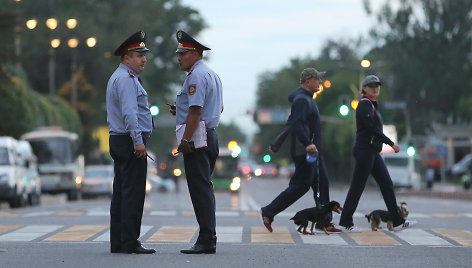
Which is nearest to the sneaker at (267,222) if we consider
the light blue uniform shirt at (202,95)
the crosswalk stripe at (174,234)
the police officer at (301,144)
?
the police officer at (301,144)

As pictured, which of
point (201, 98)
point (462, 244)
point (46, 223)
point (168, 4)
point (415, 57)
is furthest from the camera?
point (168, 4)

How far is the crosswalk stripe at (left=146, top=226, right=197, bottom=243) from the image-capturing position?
12.4m

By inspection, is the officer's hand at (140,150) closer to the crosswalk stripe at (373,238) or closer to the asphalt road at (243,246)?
the asphalt road at (243,246)

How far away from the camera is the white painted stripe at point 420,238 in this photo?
1176 cm

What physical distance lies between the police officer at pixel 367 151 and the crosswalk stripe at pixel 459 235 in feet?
1.96

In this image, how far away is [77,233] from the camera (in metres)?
13.3

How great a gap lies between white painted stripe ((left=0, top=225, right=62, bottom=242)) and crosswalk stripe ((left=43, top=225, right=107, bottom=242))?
199 mm

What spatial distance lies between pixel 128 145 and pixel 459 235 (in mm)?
4348

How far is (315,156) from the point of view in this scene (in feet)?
43.4

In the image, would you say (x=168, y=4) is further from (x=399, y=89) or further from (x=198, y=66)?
(x=198, y=66)

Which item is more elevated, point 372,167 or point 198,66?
point 198,66

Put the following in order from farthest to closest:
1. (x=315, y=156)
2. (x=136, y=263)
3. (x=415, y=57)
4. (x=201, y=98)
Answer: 1. (x=415, y=57)
2. (x=315, y=156)
3. (x=201, y=98)
4. (x=136, y=263)

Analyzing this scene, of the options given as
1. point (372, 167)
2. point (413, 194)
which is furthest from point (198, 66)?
point (413, 194)

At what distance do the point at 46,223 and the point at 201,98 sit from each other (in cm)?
579
